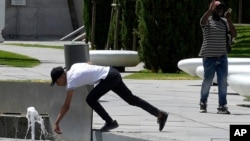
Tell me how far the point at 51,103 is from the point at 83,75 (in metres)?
1.58

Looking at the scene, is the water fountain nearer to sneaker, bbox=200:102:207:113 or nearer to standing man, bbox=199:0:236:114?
sneaker, bbox=200:102:207:113

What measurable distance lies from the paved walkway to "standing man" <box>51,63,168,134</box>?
0.28 meters

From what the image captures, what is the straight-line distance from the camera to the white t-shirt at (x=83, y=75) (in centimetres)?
1109

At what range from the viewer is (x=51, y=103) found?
12594 millimetres

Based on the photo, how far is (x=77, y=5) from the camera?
58.2m

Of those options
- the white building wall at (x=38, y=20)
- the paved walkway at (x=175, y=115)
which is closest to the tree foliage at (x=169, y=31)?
the paved walkway at (x=175, y=115)

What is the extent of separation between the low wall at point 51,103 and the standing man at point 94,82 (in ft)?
0.85

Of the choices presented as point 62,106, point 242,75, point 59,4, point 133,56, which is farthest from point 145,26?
point 59,4

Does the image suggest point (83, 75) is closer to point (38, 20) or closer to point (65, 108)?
point (65, 108)

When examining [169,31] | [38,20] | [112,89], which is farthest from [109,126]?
[38,20]

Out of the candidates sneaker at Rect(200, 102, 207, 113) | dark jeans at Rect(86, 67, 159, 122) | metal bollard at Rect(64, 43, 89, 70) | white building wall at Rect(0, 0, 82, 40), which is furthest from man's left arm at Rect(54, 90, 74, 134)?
white building wall at Rect(0, 0, 82, 40)

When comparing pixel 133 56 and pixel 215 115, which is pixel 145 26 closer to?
pixel 133 56

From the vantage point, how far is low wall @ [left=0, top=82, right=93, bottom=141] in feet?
39.3

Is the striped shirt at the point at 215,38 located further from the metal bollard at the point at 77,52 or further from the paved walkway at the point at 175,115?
the metal bollard at the point at 77,52
